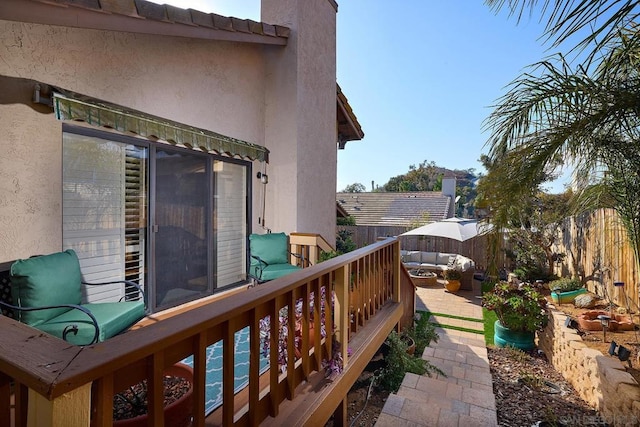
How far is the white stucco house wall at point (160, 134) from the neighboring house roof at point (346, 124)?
128 cm

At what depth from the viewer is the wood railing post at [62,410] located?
0.80 meters

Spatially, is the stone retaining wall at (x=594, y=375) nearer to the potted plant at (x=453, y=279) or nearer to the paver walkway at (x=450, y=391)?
the paver walkway at (x=450, y=391)

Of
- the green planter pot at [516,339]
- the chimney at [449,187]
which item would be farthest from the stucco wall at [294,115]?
the chimney at [449,187]

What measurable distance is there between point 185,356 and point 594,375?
A: 501 cm

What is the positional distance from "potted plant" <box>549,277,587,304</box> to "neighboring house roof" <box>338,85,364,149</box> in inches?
258

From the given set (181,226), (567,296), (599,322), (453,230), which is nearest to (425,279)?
(453,230)

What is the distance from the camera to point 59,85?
3.45 meters

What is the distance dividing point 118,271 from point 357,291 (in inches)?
122

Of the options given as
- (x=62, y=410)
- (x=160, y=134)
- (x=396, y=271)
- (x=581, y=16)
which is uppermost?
(x=581, y=16)

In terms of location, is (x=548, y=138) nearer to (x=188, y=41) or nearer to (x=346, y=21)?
(x=188, y=41)

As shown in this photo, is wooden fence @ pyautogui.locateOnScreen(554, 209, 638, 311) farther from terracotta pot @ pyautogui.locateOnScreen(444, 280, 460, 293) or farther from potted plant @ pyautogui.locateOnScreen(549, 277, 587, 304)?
terracotta pot @ pyautogui.locateOnScreen(444, 280, 460, 293)

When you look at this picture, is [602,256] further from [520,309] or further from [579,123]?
[579,123]

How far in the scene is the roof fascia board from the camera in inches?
101

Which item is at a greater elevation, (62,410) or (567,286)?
(62,410)
